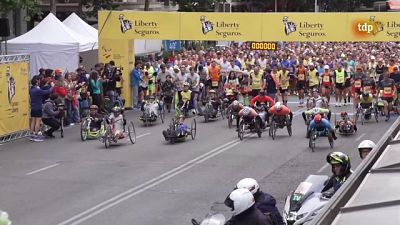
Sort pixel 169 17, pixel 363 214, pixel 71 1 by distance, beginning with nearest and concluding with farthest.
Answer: pixel 363 214 < pixel 169 17 < pixel 71 1

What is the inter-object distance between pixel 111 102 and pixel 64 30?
15.5 feet

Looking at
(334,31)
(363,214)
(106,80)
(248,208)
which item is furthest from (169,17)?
(363,214)

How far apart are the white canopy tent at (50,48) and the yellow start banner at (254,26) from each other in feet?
4.87

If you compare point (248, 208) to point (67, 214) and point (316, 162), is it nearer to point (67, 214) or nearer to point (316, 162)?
point (67, 214)

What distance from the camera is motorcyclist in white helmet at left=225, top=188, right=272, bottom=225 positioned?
7.77 m

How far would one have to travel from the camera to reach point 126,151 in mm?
21812

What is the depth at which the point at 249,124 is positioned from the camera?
945 inches

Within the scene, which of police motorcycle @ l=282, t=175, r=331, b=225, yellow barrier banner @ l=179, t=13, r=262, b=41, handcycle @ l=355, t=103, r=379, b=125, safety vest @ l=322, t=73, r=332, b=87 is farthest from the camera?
safety vest @ l=322, t=73, r=332, b=87

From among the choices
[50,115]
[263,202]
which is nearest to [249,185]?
[263,202]

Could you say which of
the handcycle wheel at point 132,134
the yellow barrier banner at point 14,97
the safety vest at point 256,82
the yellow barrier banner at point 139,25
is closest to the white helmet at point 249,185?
the handcycle wheel at point 132,134

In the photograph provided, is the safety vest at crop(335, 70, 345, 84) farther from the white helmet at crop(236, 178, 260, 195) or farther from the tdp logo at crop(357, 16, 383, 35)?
the white helmet at crop(236, 178, 260, 195)

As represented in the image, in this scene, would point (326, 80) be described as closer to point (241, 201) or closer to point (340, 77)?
point (340, 77)

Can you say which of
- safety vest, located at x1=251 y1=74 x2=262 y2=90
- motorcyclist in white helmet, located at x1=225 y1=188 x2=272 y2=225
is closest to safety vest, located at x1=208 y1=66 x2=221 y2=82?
safety vest, located at x1=251 y1=74 x2=262 y2=90

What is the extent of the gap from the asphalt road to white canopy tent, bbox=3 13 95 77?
5955 mm
